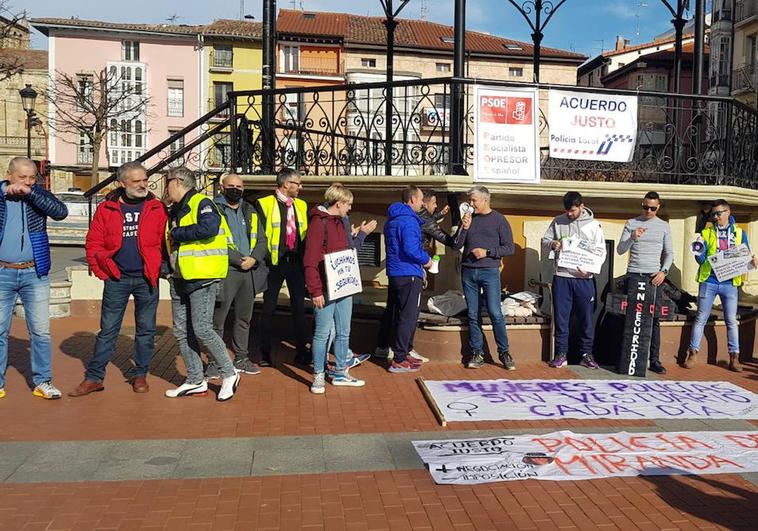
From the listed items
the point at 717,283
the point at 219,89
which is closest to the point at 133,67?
the point at 219,89

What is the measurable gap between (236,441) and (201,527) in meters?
1.38

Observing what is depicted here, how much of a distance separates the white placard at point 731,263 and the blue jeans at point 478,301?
247 centimetres

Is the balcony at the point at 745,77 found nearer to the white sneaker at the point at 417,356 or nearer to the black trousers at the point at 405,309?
the white sneaker at the point at 417,356

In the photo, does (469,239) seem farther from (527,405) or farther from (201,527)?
(201,527)

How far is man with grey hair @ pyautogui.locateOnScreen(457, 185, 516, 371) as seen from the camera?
24.5 feet

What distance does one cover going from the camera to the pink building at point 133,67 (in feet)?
170

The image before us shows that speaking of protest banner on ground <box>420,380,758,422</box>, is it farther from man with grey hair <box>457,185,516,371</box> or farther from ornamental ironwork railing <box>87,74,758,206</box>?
ornamental ironwork railing <box>87,74,758,206</box>

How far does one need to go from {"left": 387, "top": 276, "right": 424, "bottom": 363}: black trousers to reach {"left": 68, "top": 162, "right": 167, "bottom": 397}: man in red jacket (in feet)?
8.01

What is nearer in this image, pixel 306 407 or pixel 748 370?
pixel 306 407

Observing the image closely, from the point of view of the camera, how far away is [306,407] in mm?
6137

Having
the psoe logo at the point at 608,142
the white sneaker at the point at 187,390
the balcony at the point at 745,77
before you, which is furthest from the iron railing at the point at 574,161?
the balcony at the point at 745,77

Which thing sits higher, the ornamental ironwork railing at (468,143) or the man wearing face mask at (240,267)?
the ornamental ironwork railing at (468,143)

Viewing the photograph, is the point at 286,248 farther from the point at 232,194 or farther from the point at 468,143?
the point at 468,143

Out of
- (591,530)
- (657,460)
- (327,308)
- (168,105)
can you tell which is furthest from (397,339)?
(168,105)
